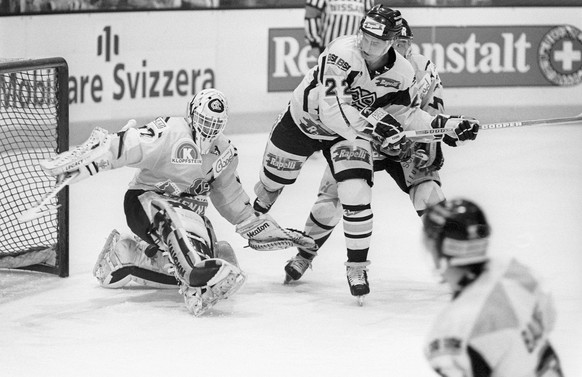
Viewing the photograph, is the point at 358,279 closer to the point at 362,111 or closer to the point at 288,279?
the point at 288,279

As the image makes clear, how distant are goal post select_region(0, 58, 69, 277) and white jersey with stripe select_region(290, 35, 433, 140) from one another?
42.9 inches

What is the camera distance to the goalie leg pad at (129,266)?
16.6 feet

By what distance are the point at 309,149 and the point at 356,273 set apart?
636 mm

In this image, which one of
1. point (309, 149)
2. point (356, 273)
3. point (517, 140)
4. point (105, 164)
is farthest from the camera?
point (517, 140)

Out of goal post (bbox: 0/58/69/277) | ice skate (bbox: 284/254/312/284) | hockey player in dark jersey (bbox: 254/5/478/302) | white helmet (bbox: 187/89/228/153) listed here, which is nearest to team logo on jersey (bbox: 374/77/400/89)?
hockey player in dark jersey (bbox: 254/5/478/302)

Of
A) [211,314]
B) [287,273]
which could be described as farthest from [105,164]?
[287,273]

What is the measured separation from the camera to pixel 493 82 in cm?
946

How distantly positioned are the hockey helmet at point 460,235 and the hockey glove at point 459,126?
2.64m

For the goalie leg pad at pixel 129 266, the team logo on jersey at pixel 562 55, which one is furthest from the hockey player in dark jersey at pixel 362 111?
the team logo on jersey at pixel 562 55

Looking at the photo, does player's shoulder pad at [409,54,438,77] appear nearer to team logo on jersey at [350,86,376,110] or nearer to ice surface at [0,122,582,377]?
team logo on jersey at [350,86,376,110]

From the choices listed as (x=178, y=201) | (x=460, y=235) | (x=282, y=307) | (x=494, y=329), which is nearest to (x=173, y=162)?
(x=178, y=201)

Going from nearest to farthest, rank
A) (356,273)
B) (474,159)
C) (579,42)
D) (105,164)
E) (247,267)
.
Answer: (105,164), (356,273), (247,267), (474,159), (579,42)

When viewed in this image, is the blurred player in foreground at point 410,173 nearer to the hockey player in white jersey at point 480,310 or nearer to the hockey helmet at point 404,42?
the hockey helmet at point 404,42

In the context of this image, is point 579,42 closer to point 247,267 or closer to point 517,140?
point 517,140
